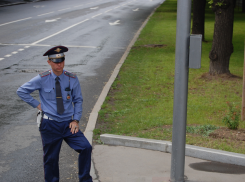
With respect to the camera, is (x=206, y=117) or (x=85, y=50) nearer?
(x=206, y=117)

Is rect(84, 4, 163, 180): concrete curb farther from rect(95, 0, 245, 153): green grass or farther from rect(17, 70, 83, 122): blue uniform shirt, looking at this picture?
rect(17, 70, 83, 122): blue uniform shirt

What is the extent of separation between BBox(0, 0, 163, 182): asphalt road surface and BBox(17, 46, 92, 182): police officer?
0.87 meters

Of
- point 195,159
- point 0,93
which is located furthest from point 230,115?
point 0,93

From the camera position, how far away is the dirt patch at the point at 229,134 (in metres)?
6.33

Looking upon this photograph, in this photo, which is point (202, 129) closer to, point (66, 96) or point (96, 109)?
point (96, 109)

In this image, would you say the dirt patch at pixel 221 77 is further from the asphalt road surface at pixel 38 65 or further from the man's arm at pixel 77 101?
the man's arm at pixel 77 101

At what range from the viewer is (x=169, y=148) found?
5.92 meters

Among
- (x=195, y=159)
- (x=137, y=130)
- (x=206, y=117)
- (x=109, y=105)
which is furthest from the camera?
(x=109, y=105)

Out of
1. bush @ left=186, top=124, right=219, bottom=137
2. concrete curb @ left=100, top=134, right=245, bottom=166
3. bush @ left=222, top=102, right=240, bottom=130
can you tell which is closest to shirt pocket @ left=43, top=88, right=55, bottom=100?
concrete curb @ left=100, top=134, right=245, bottom=166

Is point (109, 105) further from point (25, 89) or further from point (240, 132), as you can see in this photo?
point (25, 89)

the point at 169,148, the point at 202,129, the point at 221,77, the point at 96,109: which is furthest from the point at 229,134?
the point at 221,77

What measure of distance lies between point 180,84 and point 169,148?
5.68ft

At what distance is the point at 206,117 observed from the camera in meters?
7.63

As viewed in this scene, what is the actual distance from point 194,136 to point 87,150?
265 cm
